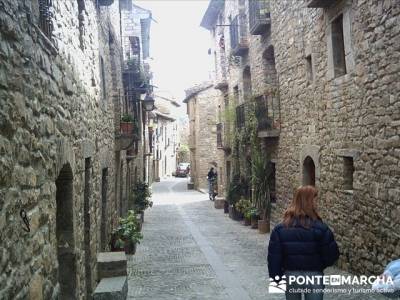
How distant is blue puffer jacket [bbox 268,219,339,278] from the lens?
12.3 feet

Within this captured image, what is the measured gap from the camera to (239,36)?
15172 millimetres

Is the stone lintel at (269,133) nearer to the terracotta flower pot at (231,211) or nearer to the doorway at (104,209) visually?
the terracotta flower pot at (231,211)

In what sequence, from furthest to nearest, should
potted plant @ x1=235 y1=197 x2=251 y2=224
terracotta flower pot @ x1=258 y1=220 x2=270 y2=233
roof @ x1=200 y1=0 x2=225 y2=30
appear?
roof @ x1=200 y1=0 x2=225 y2=30, potted plant @ x1=235 y1=197 x2=251 y2=224, terracotta flower pot @ x1=258 y1=220 x2=270 y2=233

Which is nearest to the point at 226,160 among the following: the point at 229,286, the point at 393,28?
the point at 229,286

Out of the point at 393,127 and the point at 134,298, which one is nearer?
the point at 393,127

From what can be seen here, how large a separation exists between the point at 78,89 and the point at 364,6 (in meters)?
4.27

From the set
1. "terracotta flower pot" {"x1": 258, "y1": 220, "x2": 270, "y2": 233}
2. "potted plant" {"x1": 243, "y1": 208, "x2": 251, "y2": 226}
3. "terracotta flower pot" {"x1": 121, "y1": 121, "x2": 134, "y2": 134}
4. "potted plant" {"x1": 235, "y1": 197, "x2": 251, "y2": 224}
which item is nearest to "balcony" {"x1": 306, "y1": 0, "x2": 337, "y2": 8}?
"terracotta flower pot" {"x1": 121, "y1": 121, "x2": 134, "y2": 134}

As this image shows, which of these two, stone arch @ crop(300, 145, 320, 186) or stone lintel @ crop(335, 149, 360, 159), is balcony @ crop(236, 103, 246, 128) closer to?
stone arch @ crop(300, 145, 320, 186)

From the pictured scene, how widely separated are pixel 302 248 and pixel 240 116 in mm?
11266

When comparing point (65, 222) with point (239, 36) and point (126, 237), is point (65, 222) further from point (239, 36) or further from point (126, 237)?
point (239, 36)

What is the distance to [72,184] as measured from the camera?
4816mm

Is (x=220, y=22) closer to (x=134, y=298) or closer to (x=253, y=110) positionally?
(x=253, y=110)

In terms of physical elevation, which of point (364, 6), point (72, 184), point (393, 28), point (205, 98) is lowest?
point (72, 184)

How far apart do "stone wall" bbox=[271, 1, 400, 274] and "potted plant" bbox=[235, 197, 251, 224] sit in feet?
12.0
